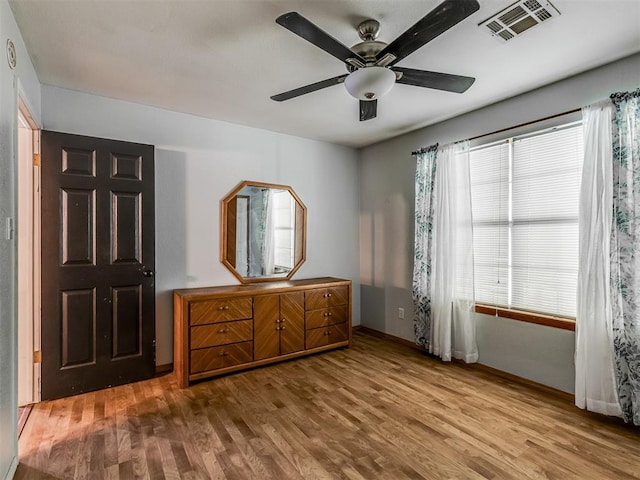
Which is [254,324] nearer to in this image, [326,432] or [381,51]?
[326,432]

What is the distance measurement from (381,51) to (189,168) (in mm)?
2265

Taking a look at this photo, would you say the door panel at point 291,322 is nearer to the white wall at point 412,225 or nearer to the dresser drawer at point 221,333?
the dresser drawer at point 221,333

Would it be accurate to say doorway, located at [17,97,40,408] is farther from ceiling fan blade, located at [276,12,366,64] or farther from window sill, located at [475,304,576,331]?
window sill, located at [475,304,576,331]

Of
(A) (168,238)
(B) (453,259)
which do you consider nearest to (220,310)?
(A) (168,238)

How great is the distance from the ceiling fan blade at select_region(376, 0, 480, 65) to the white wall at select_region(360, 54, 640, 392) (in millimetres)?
1730

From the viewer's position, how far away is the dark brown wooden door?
102 inches

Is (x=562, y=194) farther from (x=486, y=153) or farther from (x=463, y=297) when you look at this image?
(x=463, y=297)

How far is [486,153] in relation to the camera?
10.5ft

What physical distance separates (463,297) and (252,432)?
2.24m

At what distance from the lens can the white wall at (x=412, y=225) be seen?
8.50 feet

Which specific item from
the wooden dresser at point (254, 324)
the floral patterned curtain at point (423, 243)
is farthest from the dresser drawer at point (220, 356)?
the floral patterned curtain at point (423, 243)

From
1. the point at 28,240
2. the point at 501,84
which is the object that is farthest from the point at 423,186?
the point at 28,240

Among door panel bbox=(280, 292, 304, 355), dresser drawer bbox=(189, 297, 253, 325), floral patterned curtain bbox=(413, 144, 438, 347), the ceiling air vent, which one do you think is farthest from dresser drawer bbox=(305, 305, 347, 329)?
the ceiling air vent

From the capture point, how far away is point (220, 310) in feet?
9.96
